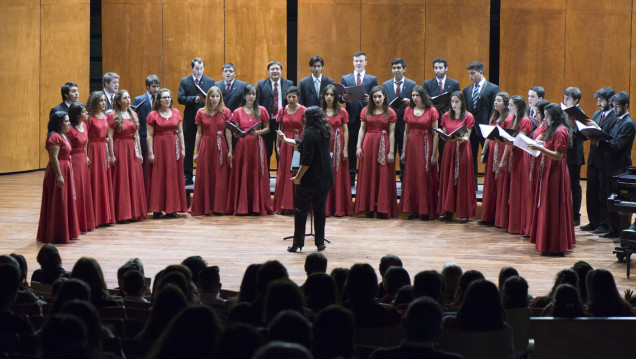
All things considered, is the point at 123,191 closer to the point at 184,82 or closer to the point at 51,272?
the point at 184,82

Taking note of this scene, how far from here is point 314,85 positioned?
9.90 meters

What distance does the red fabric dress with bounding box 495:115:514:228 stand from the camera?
27.6 feet

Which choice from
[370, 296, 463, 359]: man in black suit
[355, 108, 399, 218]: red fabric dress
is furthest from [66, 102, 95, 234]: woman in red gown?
[370, 296, 463, 359]: man in black suit

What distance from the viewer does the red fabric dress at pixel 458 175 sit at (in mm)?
8844

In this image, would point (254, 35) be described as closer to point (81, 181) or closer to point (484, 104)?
point (484, 104)

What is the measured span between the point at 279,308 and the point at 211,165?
605 centimetres

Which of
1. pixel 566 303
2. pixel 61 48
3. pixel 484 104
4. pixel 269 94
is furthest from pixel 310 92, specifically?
pixel 566 303

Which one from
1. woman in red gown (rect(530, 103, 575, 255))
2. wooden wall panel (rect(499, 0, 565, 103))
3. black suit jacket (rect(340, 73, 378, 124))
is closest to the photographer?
woman in red gown (rect(530, 103, 575, 255))

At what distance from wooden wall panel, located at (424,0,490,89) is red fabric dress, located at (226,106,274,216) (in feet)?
13.6

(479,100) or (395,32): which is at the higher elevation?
(395,32)

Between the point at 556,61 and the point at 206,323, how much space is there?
1060cm

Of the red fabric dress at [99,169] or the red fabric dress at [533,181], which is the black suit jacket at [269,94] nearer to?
the red fabric dress at [99,169]

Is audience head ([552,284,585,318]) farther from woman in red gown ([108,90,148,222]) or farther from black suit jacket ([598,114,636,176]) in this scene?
woman in red gown ([108,90,148,222])

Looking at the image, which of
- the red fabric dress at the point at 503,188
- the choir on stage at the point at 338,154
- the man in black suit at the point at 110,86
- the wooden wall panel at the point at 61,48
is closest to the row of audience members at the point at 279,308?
the choir on stage at the point at 338,154
